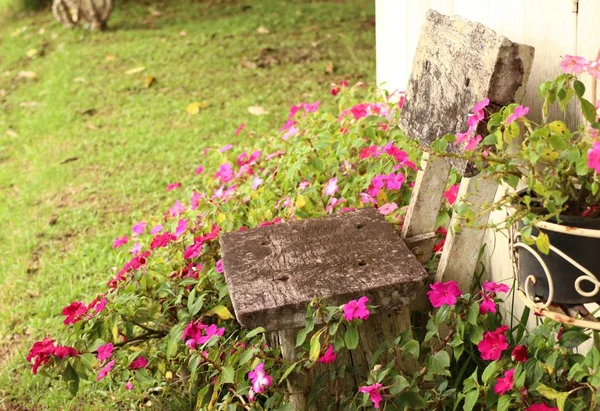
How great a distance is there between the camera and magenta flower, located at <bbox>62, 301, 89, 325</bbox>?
242cm

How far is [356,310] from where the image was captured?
78.5 inches

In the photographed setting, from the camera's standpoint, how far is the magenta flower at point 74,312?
2.42 metres

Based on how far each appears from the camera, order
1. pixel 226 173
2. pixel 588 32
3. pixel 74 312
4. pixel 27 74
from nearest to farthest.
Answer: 1. pixel 588 32
2. pixel 74 312
3. pixel 226 173
4. pixel 27 74

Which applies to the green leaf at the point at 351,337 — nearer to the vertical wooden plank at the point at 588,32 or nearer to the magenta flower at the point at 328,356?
the magenta flower at the point at 328,356

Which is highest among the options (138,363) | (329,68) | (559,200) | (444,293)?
(559,200)

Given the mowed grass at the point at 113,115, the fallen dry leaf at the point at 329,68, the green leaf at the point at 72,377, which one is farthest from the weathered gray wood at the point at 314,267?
the fallen dry leaf at the point at 329,68

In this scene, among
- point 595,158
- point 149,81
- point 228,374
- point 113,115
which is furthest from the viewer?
point 149,81

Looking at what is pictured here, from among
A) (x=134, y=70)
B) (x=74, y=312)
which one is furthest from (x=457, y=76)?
(x=134, y=70)

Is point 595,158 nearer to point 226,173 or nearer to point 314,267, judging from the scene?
point 314,267

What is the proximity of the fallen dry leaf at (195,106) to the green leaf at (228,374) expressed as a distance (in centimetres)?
374

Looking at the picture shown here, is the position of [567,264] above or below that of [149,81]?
above

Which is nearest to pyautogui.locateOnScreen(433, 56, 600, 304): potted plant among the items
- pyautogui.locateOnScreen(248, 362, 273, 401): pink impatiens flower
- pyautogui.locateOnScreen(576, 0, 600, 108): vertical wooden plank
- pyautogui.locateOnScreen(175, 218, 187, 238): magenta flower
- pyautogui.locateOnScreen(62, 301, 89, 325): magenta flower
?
pyautogui.locateOnScreen(576, 0, 600, 108): vertical wooden plank

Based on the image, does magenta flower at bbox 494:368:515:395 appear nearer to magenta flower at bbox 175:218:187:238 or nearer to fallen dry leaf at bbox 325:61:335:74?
magenta flower at bbox 175:218:187:238

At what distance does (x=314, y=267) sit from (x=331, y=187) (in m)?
0.75
